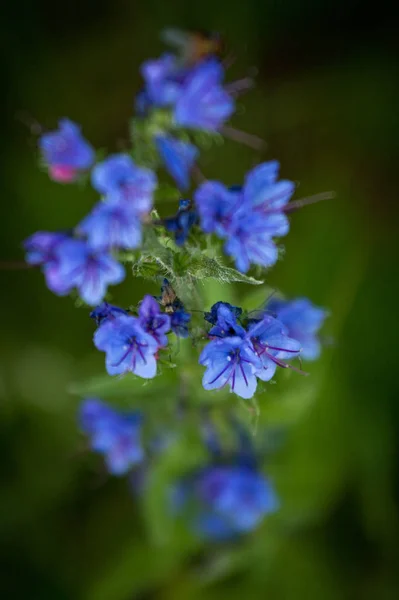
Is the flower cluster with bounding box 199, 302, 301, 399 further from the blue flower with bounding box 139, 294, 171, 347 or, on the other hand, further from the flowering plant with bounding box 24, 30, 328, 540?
the blue flower with bounding box 139, 294, 171, 347

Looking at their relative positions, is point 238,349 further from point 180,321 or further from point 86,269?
point 86,269

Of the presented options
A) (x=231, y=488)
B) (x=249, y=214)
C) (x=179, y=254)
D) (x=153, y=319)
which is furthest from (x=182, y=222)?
(x=231, y=488)

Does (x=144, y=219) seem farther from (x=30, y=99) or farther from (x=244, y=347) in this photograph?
(x=30, y=99)

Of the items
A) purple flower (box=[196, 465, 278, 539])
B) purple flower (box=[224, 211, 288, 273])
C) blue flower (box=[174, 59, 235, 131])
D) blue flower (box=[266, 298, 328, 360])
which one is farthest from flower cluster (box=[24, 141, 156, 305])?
purple flower (box=[196, 465, 278, 539])

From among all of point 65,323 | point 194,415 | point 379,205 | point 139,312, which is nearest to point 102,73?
point 65,323

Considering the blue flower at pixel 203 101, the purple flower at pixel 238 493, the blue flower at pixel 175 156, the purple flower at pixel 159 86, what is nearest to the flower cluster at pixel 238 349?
the blue flower at pixel 175 156

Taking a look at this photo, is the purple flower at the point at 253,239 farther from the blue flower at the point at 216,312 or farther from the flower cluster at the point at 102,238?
the flower cluster at the point at 102,238
